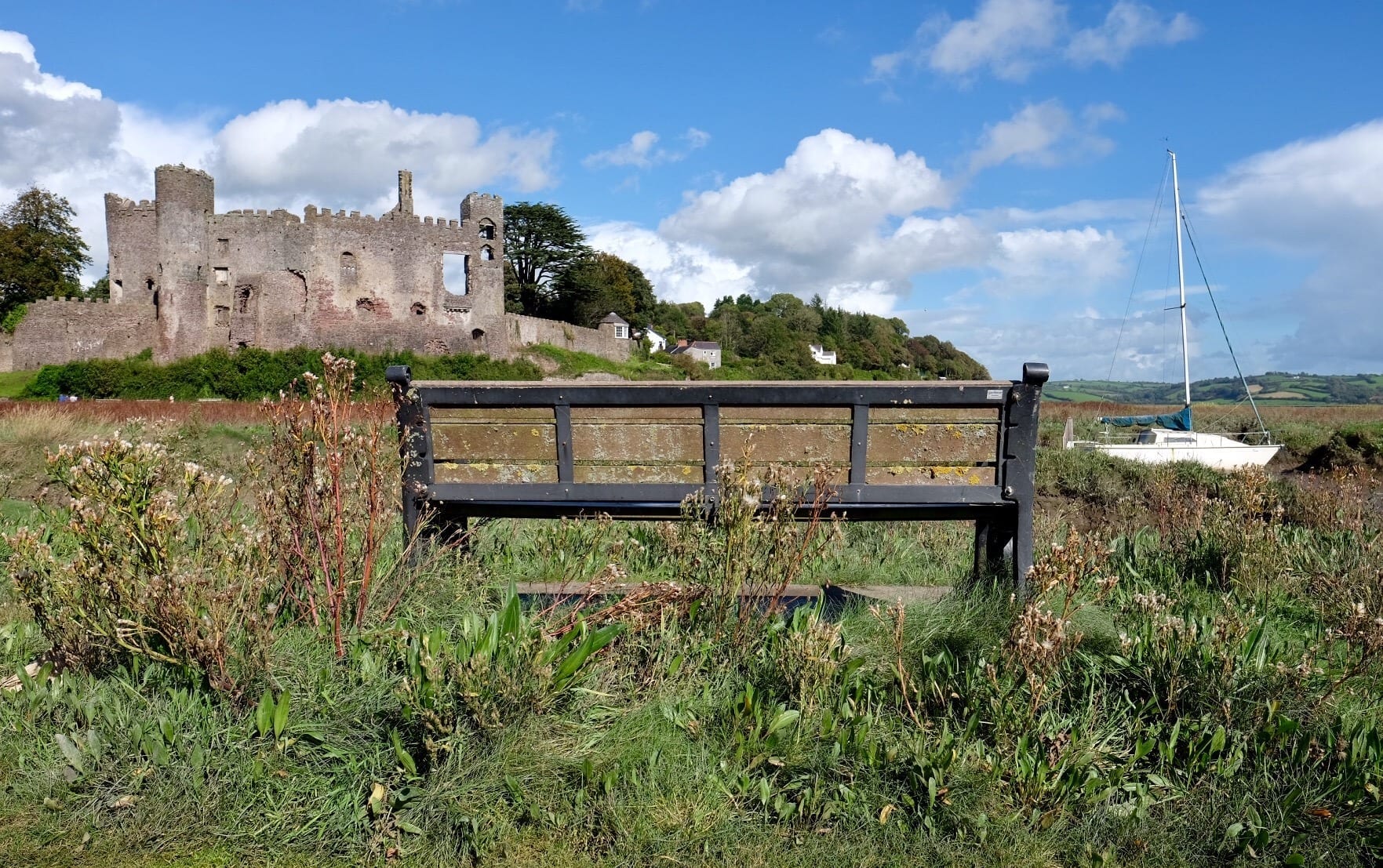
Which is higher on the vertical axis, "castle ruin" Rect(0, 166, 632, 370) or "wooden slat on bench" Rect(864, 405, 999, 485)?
"castle ruin" Rect(0, 166, 632, 370)

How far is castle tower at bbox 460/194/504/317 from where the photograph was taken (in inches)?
1836

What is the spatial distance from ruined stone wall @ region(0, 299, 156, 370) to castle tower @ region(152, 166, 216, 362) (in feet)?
5.87

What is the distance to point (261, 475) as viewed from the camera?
3.95 meters

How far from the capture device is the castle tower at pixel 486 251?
4662 cm

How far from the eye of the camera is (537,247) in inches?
2436

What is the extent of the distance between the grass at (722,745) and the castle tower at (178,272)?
42.8m

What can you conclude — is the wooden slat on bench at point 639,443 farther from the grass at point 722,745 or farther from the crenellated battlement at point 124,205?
the crenellated battlement at point 124,205

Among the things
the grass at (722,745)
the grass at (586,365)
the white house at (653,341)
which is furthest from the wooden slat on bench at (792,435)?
the white house at (653,341)

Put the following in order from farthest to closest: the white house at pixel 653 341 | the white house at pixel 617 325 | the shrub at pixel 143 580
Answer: the white house at pixel 653 341 → the white house at pixel 617 325 → the shrub at pixel 143 580

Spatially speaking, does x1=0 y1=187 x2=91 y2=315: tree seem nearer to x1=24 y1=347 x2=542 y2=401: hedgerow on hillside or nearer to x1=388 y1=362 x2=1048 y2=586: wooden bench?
x1=24 y1=347 x2=542 y2=401: hedgerow on hillside

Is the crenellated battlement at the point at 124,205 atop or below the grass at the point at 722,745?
atop

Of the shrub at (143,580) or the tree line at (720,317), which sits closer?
the shrub at (143,580)

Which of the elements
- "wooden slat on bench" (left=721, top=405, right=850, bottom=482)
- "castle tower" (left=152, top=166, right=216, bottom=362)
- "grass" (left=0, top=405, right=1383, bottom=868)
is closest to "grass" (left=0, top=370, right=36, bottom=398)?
"castle tower" (left=152, top=166, right=216, bottom=362)

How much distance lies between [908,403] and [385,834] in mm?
2819
